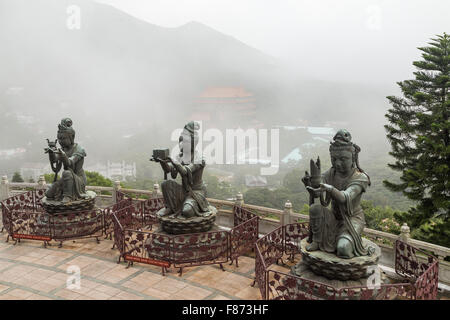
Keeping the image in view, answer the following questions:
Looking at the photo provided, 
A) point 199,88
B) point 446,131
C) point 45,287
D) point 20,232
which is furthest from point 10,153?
point 446,131

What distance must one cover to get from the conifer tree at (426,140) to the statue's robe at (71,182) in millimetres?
11559

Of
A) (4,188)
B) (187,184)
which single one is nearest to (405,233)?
(187,184)

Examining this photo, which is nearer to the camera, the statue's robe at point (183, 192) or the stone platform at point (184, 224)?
the stone platform at point (184, 224)

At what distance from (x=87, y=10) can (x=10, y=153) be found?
25039 millimetres

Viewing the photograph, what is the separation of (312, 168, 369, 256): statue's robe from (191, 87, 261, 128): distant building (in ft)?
114

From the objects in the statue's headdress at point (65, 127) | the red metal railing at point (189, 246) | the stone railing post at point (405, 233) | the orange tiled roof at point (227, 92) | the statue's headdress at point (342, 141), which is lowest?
the red metal railing at point (189, 246)

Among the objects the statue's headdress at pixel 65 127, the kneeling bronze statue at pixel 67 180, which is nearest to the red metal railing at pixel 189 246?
the kneeling bronze statue at pixel 67 180

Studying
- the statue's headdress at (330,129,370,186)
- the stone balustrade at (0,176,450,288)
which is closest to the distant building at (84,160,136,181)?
the stone balustrade at (0,176,450,288)

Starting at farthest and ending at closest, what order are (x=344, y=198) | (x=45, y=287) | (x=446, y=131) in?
(x=446, y=131)
(x=45, y=287)
(x=344, y=198)

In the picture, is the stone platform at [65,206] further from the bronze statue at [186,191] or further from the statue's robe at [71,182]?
the bronze statue at [186,191]

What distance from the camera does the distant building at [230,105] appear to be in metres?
42.8

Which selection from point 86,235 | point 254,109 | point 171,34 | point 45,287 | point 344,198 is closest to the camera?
point 344,198

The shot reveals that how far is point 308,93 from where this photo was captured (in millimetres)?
44969
